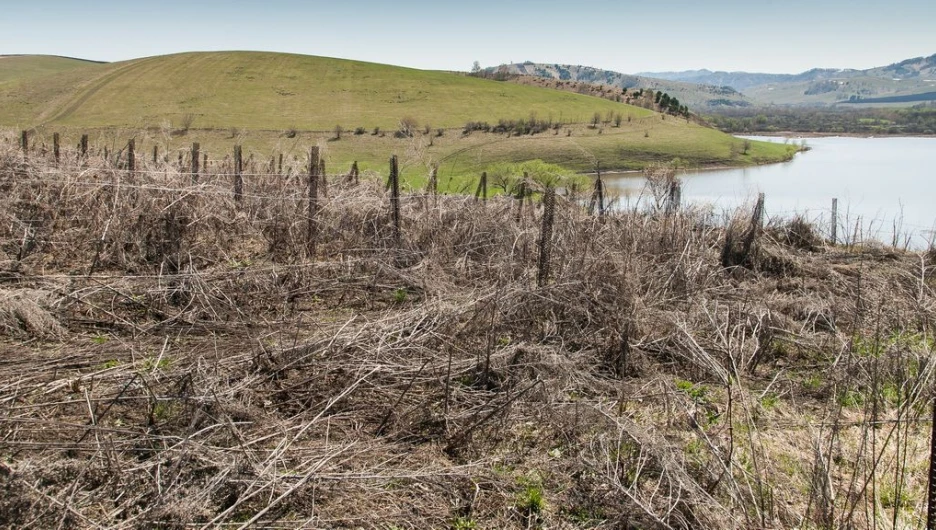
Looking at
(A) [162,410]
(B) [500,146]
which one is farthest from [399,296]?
(B) [500,146]

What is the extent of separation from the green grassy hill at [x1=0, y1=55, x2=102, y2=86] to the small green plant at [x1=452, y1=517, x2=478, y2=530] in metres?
94.1

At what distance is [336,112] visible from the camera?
169 ft

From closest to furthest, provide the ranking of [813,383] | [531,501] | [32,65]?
[531,501], [813,383], [32,65]

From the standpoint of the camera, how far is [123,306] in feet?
23.0

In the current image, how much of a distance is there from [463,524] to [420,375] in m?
1.83

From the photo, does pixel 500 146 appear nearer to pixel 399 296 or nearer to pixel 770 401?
pixel 399 296

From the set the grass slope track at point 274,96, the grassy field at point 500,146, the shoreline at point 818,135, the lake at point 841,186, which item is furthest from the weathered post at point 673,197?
the shoreline at point 818,135

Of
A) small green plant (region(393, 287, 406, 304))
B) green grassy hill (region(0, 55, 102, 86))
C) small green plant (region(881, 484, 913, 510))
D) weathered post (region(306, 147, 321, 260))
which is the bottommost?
small green plant (region(881, 484, 913, 510))

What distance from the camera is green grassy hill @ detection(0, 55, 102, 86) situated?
83562mm

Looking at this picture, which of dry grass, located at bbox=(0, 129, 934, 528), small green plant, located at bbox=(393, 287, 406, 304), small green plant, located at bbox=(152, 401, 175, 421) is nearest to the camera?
dry grass, located at bbox=(0, 129, 934, 528)

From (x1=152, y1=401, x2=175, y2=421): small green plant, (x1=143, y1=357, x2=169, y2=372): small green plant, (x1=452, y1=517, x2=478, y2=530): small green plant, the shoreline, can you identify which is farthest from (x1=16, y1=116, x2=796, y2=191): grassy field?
the shoreline

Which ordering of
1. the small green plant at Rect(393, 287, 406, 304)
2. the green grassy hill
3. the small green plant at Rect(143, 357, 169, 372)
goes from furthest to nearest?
the green grassy hill, the small green plant at Rect(393, 287, 406, 304), the small green plant at Rect(143, 357, 169, 372)

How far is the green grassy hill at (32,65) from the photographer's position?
8356 centimetres

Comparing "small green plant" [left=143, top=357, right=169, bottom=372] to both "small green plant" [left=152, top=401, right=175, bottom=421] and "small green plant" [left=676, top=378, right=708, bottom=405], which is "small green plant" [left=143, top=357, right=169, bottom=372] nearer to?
"small green plant" [left=152, top=401, right=175, bottom=421]
